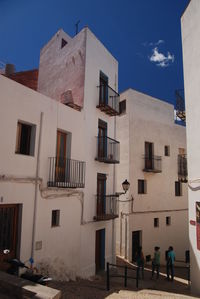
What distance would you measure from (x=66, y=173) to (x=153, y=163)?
32.1 ft

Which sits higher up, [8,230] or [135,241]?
[8,230]

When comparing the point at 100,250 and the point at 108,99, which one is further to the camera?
the point at 108,99

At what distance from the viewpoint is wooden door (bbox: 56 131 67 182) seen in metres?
9.86

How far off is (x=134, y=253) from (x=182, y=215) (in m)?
5.59

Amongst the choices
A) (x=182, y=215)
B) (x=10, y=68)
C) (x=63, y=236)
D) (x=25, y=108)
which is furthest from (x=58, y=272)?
(x=182, y=215)

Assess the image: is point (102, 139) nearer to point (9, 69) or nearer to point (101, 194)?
point (101, 194)

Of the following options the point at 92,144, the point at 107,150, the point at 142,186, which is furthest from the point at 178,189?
the point at 92,144

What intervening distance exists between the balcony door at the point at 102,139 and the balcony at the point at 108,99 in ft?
2.27

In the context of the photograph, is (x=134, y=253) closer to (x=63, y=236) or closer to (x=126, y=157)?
(x=126, y=157)

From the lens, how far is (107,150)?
13.0 metres

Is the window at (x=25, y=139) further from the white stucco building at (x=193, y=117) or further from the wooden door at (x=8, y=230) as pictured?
the white stucco building at (x=193, y=117)

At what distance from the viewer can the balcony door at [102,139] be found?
41.4 feet

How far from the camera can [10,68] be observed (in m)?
15.1

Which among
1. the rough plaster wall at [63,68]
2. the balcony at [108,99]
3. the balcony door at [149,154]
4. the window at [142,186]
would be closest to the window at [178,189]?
the balcony door at [149,154]
